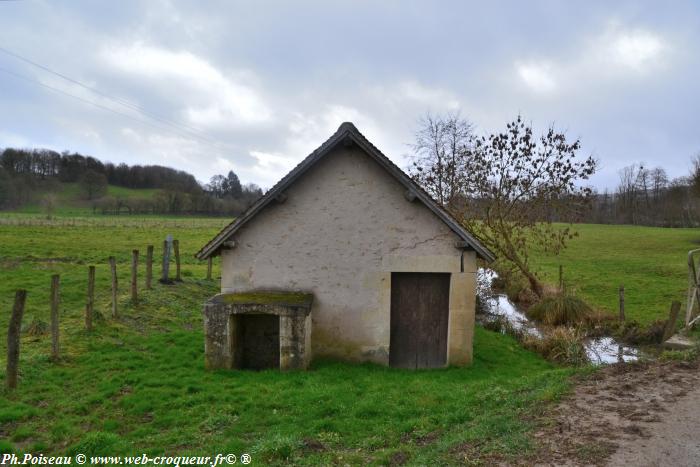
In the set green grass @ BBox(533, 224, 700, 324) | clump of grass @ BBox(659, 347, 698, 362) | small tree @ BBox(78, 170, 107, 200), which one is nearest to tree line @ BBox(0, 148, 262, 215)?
small tree @ BBox(78, 170, 107, 200)

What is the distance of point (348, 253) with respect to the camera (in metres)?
10.4

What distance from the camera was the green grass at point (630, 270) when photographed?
1911 centimetres

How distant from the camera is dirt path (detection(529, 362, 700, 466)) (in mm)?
4906

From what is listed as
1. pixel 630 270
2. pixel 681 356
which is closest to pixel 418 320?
pixel 681 356

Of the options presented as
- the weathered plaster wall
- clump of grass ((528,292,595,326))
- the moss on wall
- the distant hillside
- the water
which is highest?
the distant hillside

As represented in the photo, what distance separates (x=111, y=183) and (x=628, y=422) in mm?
120238

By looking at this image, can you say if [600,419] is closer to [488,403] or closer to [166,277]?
[488,403]

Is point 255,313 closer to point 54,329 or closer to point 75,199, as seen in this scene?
point 54,329

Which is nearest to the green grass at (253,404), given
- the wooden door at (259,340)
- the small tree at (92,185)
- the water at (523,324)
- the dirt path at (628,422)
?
the dirt path at (628,422)

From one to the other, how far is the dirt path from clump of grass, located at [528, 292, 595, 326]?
28.2ft

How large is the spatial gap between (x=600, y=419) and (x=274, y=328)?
688 cm

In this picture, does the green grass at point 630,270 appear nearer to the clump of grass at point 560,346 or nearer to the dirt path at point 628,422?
the clump of grass at point 560,346

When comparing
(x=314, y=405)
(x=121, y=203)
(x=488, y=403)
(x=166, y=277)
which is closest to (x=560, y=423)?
(x=488, y=403)

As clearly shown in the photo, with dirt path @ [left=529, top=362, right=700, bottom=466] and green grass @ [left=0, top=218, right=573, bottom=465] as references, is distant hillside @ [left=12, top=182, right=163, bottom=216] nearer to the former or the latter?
green grass @ [left=0, top=218, right=573, bottom=465]
